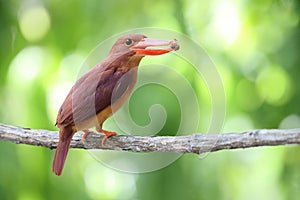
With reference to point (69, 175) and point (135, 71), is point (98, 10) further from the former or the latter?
point (135, 71)

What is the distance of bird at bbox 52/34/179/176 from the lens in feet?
2.89

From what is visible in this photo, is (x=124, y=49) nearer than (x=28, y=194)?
Yes

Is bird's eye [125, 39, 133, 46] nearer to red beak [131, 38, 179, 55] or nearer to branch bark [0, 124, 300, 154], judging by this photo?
red beak [131, 38, 179, 55]

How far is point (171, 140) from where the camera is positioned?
956 mm

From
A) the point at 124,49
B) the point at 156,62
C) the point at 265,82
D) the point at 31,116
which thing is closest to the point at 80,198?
the point at 31,116

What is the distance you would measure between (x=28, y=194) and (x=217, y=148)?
69cm

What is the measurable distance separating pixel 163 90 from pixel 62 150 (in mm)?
576

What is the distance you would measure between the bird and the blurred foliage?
38 centimetres

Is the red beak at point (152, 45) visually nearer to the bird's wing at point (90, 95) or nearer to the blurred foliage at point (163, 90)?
the bird's wing at point (90, 95)

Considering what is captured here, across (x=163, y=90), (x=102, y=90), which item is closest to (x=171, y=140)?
(x=102, y=90)

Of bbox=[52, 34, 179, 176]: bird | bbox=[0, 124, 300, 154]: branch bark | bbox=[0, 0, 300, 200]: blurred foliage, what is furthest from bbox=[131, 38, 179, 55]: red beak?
bbox=[0, 0, 300, 200]: blurred foliage

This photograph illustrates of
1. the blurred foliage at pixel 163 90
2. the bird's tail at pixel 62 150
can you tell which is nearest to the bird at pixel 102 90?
the bird's tail at pixel 62 150

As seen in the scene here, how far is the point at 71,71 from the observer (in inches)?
57.4

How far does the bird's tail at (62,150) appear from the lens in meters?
0.86
